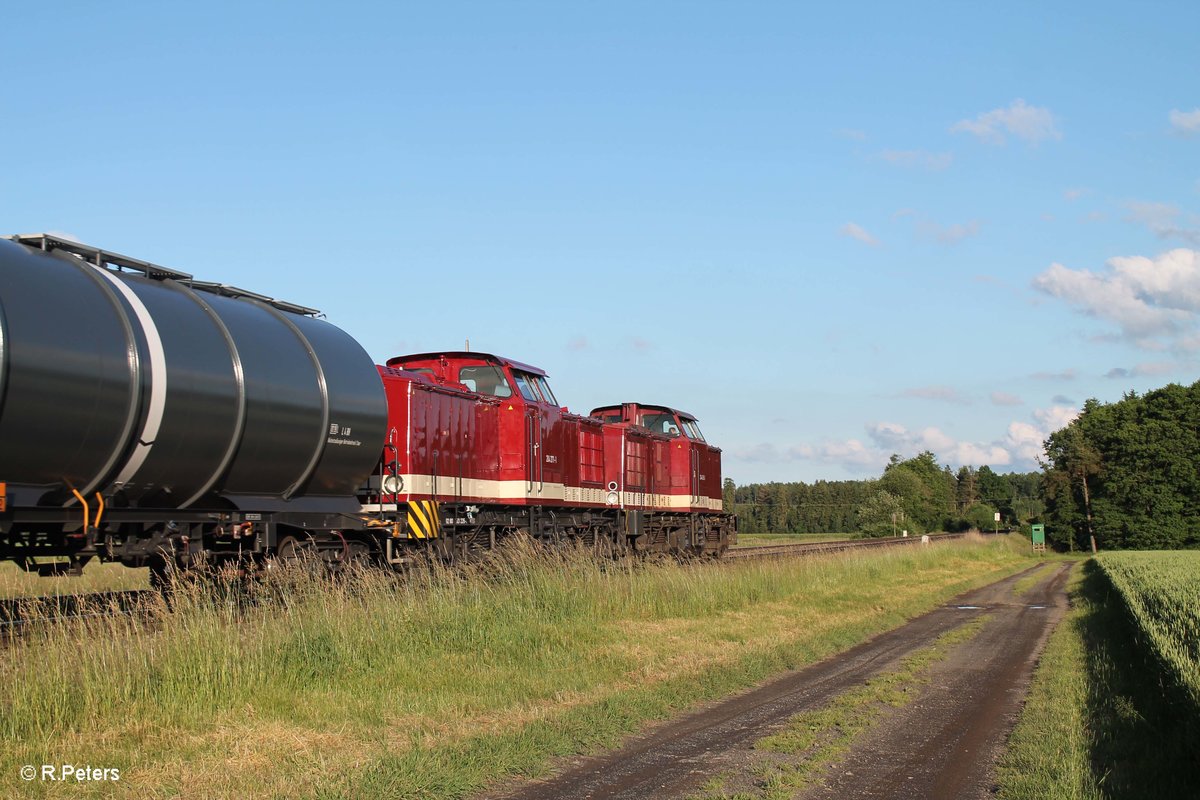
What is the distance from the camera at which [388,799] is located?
22.1 ft

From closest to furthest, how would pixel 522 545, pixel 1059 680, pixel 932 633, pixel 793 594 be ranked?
pixel 1059 680 → pixel 932 633 → pixel 522 545 → pixel 793 594

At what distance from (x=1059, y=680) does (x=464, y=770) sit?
25.2 ft

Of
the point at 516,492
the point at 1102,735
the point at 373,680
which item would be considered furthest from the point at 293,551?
the point at 1102,735

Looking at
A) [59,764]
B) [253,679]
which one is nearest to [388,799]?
[59,764]

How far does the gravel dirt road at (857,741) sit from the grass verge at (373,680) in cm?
40

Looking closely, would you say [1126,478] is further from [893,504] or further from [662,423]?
[662,423]

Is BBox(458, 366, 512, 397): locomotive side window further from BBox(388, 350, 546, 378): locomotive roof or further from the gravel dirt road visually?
the gravel dirt road

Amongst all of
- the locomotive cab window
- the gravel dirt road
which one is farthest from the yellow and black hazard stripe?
the locomotive cab window

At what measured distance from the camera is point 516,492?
818 inches

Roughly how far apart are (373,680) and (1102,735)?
677cm

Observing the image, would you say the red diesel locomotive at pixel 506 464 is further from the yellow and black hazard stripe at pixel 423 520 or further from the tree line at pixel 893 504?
the tree line at pixel 893 504

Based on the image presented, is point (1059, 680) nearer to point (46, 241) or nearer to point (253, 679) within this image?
point (253, 679)

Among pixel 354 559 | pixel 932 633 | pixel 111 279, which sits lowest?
pixel 932 633

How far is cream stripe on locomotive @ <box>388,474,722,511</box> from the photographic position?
1753 centimetres
